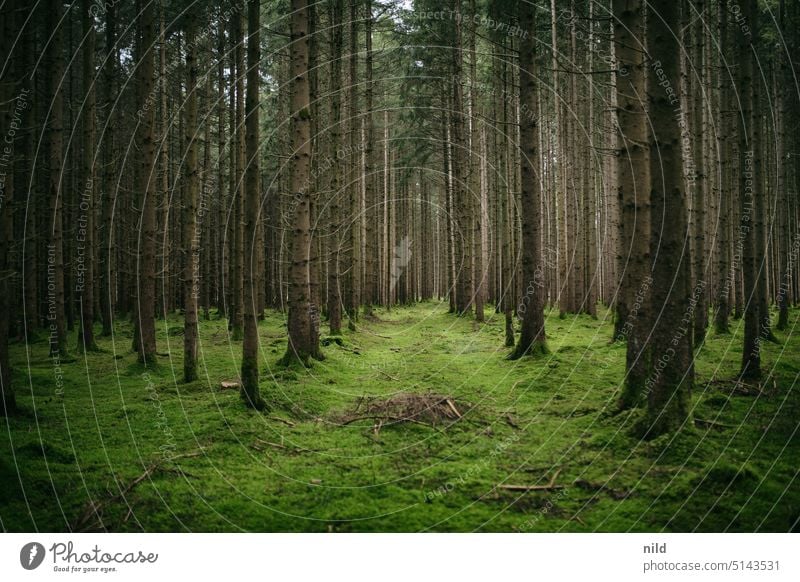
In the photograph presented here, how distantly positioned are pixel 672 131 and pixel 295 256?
6.69m

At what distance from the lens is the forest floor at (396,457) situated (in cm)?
455

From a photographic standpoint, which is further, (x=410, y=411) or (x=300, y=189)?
(x=300, y=189)

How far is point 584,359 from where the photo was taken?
35.1 ft

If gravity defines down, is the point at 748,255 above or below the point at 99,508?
above

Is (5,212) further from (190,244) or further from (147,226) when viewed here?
(147,226)

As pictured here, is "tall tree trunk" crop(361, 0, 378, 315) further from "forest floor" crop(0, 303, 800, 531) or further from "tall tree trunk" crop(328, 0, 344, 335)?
"forest floor" crop(0, 303, 800, 531)

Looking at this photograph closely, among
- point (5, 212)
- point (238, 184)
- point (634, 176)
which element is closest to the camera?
point (5, 212)

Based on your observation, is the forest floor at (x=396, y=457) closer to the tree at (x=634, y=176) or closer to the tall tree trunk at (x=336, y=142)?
the tree at (x=634, y=176)

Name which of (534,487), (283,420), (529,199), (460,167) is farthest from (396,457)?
(460,167)

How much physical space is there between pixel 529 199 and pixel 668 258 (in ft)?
18.9

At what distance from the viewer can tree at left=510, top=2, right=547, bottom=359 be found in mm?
11156

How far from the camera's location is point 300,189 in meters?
9.62
